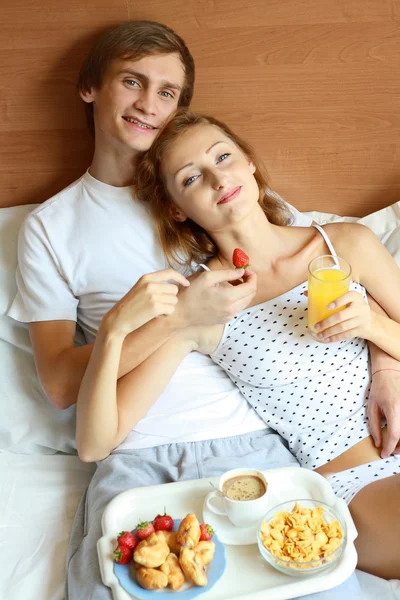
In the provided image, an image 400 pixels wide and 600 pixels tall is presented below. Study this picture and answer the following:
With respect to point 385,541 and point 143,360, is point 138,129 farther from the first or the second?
point 385,541

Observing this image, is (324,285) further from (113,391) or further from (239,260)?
(113,391)

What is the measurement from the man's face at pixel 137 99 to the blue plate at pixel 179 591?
1215mm

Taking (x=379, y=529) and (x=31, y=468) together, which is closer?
(x=379, y=529)

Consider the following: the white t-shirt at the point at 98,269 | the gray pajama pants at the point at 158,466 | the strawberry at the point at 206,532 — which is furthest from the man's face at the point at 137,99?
the strawberry at the point at 206,532

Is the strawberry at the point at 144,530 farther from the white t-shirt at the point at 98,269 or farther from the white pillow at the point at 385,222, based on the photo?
the white pillow at the point at 385,222

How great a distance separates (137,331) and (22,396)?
593 mm

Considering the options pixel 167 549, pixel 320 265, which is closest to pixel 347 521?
pixel 167 549

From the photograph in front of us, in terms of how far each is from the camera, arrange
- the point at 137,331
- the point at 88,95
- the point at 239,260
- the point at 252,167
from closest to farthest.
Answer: the point at 239,260 → the point at 137,331 → the point at 252,167 → the point at 88,95

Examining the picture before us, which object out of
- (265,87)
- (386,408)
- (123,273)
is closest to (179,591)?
(386,408)

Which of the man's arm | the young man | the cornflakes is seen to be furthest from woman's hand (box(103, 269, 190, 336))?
the cornflakes

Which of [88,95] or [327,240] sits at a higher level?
[88,95]

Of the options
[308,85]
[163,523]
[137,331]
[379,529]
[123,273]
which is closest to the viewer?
[163,523]

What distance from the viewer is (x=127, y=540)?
149 cm

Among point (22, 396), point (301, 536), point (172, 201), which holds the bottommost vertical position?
point (22, 396)
